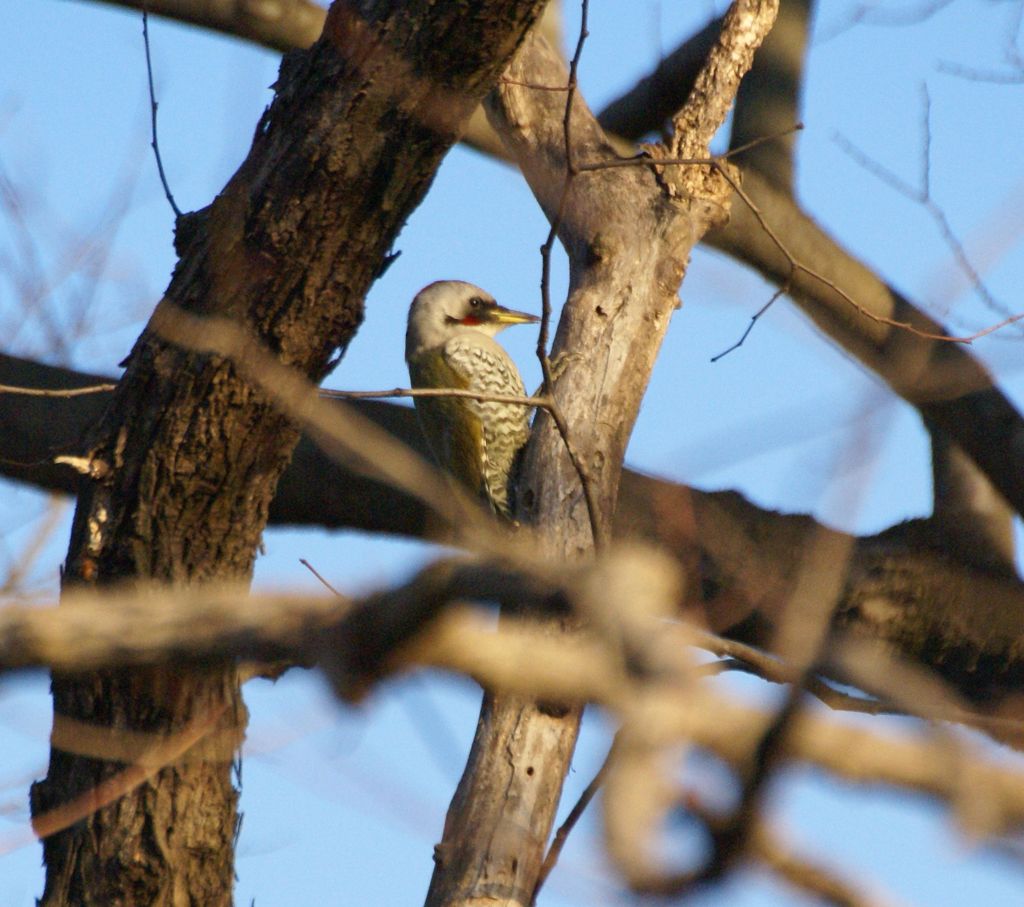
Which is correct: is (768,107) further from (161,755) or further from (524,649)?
(524,649)

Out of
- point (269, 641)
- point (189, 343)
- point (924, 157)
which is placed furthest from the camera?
point (924, 157)

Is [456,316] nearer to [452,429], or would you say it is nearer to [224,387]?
[452,429]

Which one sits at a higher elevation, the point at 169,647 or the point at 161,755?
the point at 161,755

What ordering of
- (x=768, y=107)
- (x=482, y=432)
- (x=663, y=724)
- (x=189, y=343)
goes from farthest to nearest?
(x=768, y=107) → (x=482, y=432) → (x=189, y=343) → (x=663, y=724)

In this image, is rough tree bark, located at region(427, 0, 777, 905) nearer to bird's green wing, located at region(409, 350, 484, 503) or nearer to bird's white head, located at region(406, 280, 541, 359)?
bird's green wing, located at region(409, 350, 484, 503)

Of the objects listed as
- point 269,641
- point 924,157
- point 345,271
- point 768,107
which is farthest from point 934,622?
point 269,641

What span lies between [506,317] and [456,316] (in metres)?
0.24

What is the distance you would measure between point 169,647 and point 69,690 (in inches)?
72.5

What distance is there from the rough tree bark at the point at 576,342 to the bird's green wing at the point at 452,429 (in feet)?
3.91

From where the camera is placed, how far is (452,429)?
5.67 metres

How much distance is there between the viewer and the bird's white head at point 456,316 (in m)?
6.11

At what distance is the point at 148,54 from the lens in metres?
3.79

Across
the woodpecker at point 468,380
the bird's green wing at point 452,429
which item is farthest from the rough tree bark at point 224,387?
the bird's green wing at point 452,429

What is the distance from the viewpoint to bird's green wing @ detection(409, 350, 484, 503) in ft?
18.3
